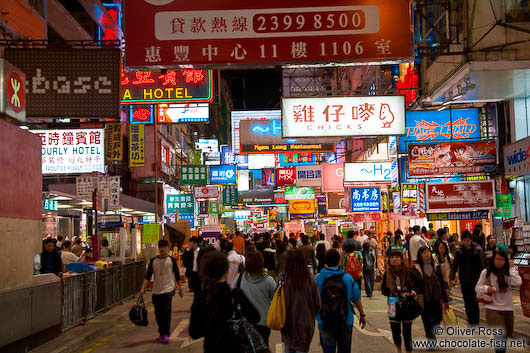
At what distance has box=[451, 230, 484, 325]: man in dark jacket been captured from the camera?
506 inches

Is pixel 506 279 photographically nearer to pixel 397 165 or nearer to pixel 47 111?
pixel 47 111

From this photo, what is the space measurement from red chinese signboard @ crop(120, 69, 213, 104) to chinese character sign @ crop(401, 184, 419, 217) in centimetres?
1144

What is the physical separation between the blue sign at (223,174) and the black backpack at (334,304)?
36252 millimetres

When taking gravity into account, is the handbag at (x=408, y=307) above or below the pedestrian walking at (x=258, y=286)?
below

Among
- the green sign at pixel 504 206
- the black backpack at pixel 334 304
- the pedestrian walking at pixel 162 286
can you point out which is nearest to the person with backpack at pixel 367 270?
the green sign at pixel 504 206

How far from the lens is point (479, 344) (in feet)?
37.1

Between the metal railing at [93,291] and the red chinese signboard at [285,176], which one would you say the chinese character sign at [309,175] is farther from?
the metal railing at [93,291]

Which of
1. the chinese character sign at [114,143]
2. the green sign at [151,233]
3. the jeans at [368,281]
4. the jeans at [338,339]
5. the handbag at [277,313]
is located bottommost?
the jeans at [368,281]

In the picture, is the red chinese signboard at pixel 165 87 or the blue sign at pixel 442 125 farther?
the blue sign at pixel 442 125

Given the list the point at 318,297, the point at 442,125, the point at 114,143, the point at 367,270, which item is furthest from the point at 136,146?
the point at 318,297

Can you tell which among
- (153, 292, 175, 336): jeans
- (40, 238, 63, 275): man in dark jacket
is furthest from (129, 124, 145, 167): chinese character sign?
(153, 292, 175, 336): jeans

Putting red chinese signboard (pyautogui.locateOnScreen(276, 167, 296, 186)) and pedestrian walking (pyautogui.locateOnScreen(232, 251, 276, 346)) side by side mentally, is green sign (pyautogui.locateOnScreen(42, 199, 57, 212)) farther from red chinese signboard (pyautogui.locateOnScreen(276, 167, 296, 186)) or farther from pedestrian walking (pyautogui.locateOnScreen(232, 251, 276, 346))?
pedestrian walking (pyautogui.locateOnScreen(232, 251, 276, 346))

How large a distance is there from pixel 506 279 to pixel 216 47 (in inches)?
215

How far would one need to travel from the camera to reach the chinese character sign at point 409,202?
2967 cm
